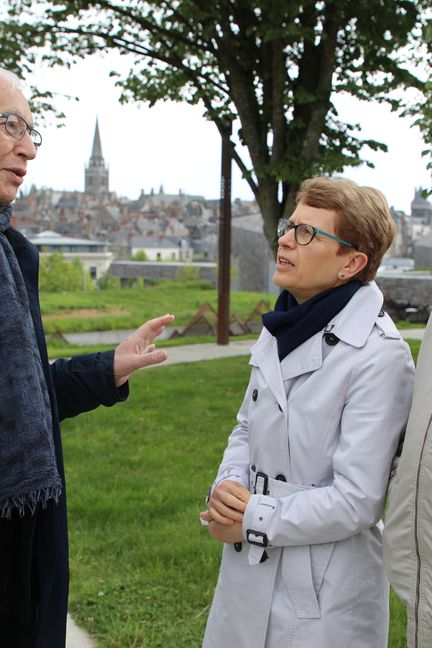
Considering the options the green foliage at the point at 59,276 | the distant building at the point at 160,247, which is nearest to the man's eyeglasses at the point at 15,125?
the green foliage at the point at 59,276

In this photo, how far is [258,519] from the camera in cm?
201

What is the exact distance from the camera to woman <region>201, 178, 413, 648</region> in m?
1.94

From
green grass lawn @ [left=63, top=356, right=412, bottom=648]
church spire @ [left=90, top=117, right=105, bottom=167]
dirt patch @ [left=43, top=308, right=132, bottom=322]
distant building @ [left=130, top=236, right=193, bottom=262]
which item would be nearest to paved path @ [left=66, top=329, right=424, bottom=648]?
green grass lawn @ [left=63, top=356, right=412, bottom=648]

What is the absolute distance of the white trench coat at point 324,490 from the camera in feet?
6.35

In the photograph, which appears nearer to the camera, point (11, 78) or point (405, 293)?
point (11, 78)

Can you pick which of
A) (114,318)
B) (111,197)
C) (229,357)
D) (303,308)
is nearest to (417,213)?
(111,197)

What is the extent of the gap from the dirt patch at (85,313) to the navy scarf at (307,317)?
21.4 meters

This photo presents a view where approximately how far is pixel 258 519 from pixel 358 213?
0.92 metres

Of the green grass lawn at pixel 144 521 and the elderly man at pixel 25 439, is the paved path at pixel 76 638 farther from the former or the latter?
the elderly man at pixel 25 439

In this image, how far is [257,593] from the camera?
204 cm

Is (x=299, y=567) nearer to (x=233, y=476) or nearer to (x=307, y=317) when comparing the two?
(x=233, y=476)

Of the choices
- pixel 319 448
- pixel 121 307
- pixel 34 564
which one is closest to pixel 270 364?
pixel 319 448

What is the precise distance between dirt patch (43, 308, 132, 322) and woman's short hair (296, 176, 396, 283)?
2152cm

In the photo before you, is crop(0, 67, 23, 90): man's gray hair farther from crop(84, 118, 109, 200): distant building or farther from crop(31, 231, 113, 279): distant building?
crop(84, 118, 109, 200): distant building
